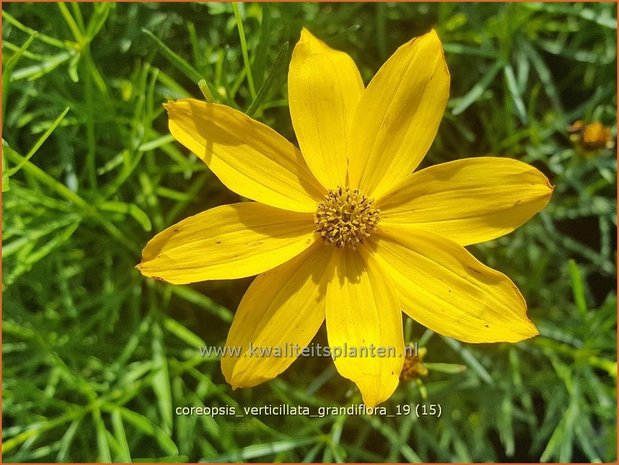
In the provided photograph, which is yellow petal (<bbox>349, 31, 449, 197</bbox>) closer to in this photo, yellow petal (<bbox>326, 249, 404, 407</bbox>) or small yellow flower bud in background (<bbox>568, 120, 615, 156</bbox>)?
yellow petal (<bbox>326, 249, 404, 407</bbox>)

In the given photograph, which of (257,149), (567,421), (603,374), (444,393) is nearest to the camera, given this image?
(257,149)

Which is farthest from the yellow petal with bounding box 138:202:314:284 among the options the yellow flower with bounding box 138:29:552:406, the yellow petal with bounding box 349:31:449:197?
the yellow petal with bounding box 349:31:449:197

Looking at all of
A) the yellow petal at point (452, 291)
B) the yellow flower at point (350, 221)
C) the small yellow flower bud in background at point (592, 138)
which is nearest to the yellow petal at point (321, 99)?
the yellow flower at point (350, 221)

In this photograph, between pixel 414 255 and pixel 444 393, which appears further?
pixel 444 393

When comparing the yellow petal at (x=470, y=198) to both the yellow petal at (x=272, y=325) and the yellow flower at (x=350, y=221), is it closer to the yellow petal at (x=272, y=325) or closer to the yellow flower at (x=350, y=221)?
the yellow flower at (x=350, y=221)

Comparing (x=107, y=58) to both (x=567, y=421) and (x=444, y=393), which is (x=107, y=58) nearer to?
(x=444, y=393)

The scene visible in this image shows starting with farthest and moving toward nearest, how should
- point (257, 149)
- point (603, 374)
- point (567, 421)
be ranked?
point (603, 374), point (567, 421), point (257, 149)

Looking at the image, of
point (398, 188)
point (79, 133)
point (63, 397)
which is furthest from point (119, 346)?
point (398, 188)
